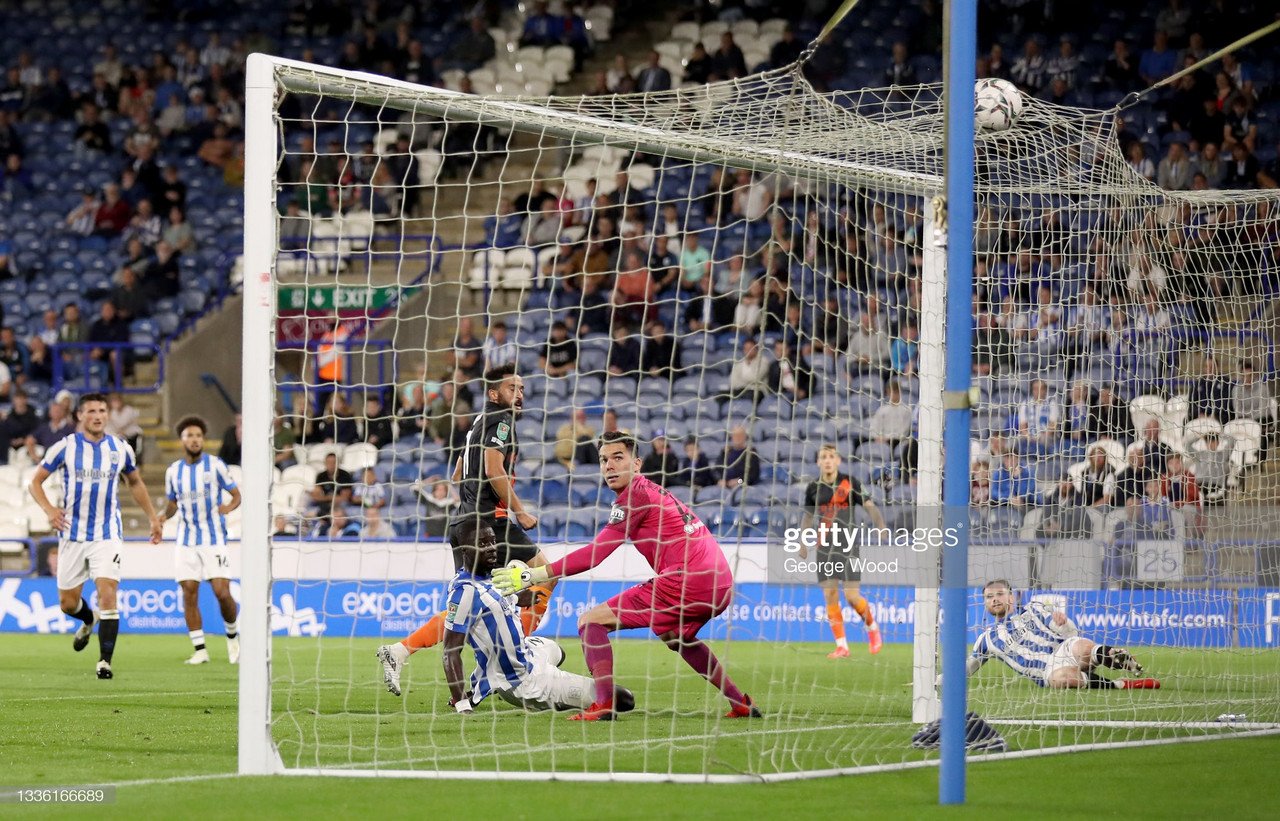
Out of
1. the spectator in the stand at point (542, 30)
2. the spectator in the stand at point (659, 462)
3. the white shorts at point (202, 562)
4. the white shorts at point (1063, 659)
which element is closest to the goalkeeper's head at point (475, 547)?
the spectator in the stand at point (659, 462)

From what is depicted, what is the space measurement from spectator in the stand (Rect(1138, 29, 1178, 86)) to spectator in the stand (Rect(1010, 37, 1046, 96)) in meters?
1.25

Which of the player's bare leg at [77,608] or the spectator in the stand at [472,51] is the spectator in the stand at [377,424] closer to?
the player's bare leg at [77,608]

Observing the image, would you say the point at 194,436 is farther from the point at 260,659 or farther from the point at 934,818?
the point at 934,818

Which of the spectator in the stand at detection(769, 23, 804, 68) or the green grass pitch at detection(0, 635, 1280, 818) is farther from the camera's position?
the spectator in the stand at detection(769, 23, 804, 68)

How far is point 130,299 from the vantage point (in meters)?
20.2

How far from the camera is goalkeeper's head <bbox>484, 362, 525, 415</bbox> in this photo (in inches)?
340

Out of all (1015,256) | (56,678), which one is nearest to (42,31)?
(56,678)

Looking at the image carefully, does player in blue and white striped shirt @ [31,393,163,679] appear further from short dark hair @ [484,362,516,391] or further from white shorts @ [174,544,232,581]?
short dark hair @ [484,362,516,391]

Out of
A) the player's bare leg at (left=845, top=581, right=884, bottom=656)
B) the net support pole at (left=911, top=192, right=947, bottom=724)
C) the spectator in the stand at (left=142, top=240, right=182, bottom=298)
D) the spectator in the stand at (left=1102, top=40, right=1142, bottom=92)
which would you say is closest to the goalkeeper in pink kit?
the net support pole at (left=911, top=192, right=947, bottom=724)

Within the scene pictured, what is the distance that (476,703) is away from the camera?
8492 millimetres

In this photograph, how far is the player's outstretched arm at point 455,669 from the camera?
8594 millimetres

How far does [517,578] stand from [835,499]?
638cm

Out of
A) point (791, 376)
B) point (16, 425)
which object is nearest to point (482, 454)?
point (791, 376)

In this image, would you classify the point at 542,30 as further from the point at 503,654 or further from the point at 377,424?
the point at 503,654
